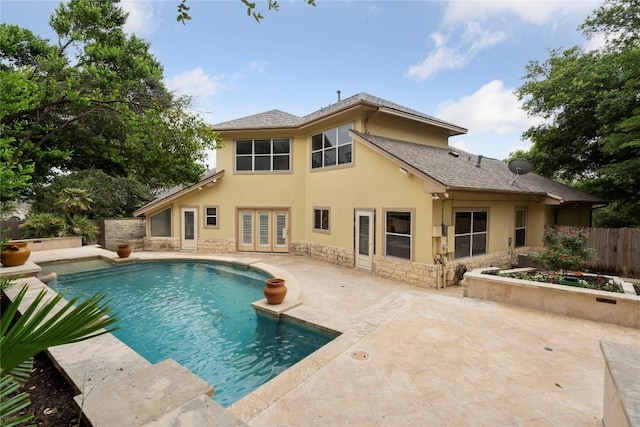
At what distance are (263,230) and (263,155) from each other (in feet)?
12.7

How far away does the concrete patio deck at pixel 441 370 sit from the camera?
3404mm

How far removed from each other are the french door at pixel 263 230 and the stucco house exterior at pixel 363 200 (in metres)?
0.05

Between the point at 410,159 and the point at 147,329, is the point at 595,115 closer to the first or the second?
the point at 410,159

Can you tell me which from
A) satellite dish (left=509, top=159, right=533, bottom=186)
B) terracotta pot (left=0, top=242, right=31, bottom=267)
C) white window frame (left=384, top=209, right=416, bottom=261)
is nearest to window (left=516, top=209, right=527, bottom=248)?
satellite dish (left=509, top=159, right=533, bottom=186)

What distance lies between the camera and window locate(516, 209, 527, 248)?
39.8ft

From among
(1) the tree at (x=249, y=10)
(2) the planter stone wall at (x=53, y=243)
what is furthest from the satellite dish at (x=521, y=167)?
(2) the planter stone wall at (x=53, y=243)

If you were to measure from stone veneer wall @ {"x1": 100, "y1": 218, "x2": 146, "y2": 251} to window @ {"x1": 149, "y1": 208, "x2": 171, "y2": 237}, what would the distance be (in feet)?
2.85

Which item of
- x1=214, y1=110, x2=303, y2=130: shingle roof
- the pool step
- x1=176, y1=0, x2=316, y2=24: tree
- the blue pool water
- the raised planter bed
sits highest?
x1=214, y1=110, x2=303, y2=130: shingle roof

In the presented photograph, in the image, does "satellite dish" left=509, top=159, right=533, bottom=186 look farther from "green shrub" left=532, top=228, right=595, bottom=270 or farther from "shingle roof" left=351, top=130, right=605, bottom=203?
"green shrub" left=532, top=228, right=595, bottom=270

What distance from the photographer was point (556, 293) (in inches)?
259

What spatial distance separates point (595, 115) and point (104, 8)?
86.5 ft

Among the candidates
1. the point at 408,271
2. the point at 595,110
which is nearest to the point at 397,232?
the point at 408,271

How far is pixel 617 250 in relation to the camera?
10070mm

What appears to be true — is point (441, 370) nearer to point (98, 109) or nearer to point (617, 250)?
point (617, 250)
